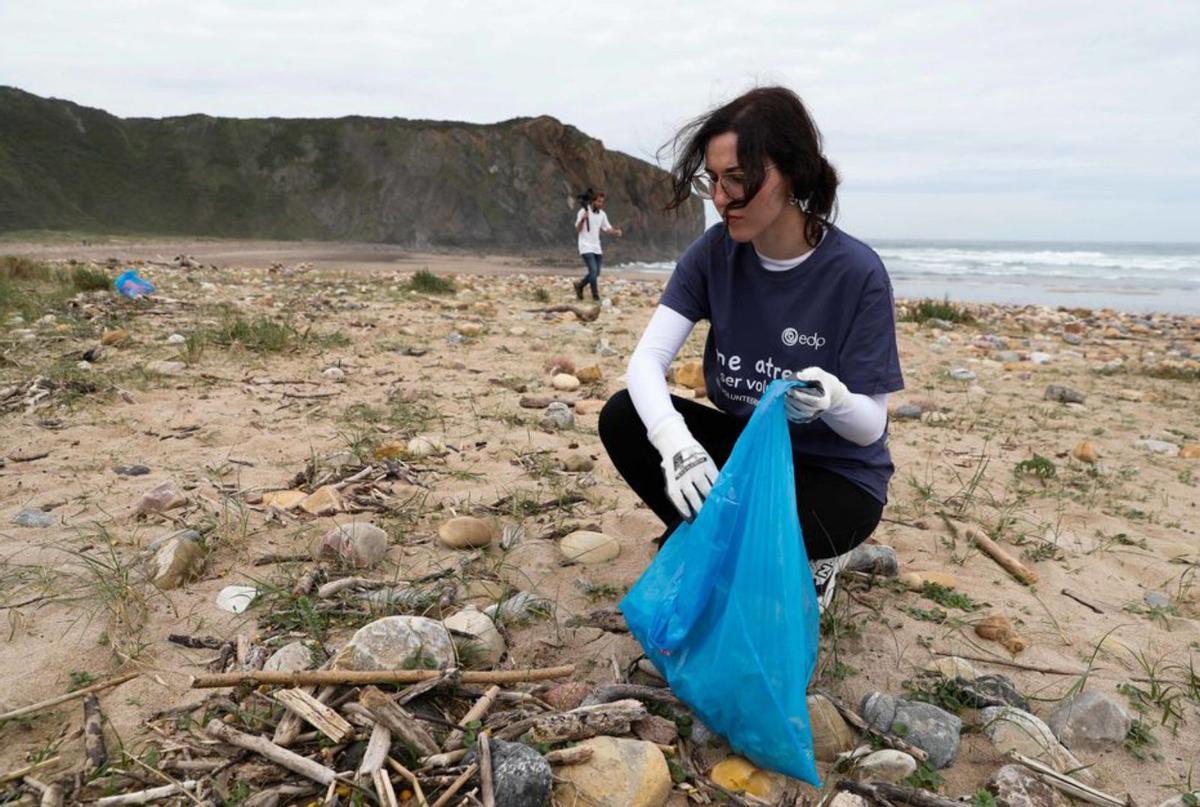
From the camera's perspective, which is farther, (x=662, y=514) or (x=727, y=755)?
(x=662, y=514)

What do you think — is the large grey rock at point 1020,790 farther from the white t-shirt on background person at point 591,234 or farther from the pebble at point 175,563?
the white t-shirt on background person at point 591,234

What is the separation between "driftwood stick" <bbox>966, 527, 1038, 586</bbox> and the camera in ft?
8.20

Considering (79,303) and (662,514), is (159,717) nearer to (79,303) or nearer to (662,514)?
(662,514)

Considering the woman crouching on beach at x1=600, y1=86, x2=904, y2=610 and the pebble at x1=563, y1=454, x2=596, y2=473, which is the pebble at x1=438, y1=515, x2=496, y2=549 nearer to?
the woman crouching on beach at x1=600, y1=86, x2=904, y2=610

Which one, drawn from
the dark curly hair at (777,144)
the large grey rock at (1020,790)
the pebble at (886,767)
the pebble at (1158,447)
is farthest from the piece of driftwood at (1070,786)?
the pebble at (1158,447)

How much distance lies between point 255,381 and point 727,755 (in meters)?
3.65

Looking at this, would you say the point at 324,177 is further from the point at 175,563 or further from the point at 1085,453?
the point at 175,563

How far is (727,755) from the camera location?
5.28ft

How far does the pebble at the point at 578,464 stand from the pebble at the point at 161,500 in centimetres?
145

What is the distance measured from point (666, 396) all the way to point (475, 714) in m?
0.94

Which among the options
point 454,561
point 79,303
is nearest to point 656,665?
point 454,561

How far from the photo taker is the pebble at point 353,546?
2.29m

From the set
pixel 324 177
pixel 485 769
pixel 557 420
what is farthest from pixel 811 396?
pixel 324 177

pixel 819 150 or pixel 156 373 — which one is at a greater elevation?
pixel 819 150
